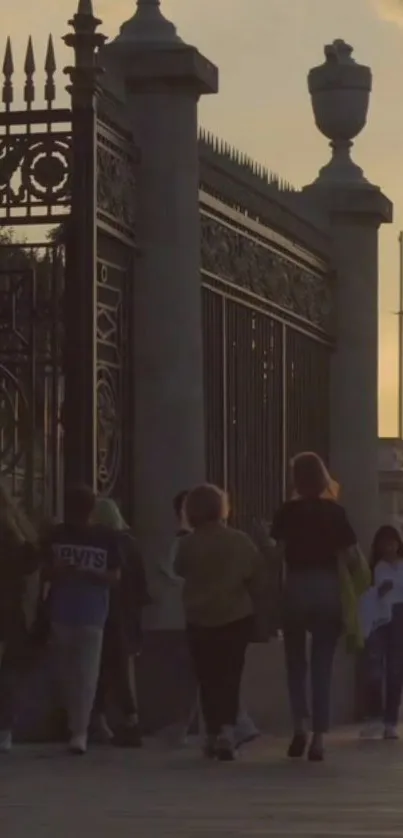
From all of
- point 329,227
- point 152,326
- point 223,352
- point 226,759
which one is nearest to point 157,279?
point 152,326

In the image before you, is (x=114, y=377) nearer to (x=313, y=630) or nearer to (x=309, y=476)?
(x=309, y=476)

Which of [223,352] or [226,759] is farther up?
[223,352]

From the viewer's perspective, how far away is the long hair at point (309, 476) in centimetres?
1480

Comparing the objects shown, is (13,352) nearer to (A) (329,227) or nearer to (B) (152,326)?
(B) (152,326)

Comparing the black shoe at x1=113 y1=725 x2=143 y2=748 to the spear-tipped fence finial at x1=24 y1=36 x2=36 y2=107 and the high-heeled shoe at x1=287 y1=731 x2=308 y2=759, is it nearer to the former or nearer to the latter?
the high-heeled shoe at x1=287 y1=731 x2=308 y2=759

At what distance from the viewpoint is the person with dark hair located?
1491 centimetres

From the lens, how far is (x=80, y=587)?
588 inches

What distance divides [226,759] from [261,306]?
15.9 ft

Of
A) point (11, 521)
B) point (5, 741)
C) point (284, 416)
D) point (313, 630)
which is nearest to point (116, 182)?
point (11, 521)

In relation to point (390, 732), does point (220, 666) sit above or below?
above

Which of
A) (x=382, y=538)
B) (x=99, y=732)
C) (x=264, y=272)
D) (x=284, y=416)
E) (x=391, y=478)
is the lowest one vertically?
(x=99, y=732)

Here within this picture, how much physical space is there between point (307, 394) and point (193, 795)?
8.75 metres

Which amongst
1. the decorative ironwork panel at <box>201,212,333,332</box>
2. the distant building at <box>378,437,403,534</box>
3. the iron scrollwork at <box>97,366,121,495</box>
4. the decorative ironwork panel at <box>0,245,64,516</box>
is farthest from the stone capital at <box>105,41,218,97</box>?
Result: the distant building at <box>378,437,403,534</box>

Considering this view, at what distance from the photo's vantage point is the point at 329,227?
21000mm
